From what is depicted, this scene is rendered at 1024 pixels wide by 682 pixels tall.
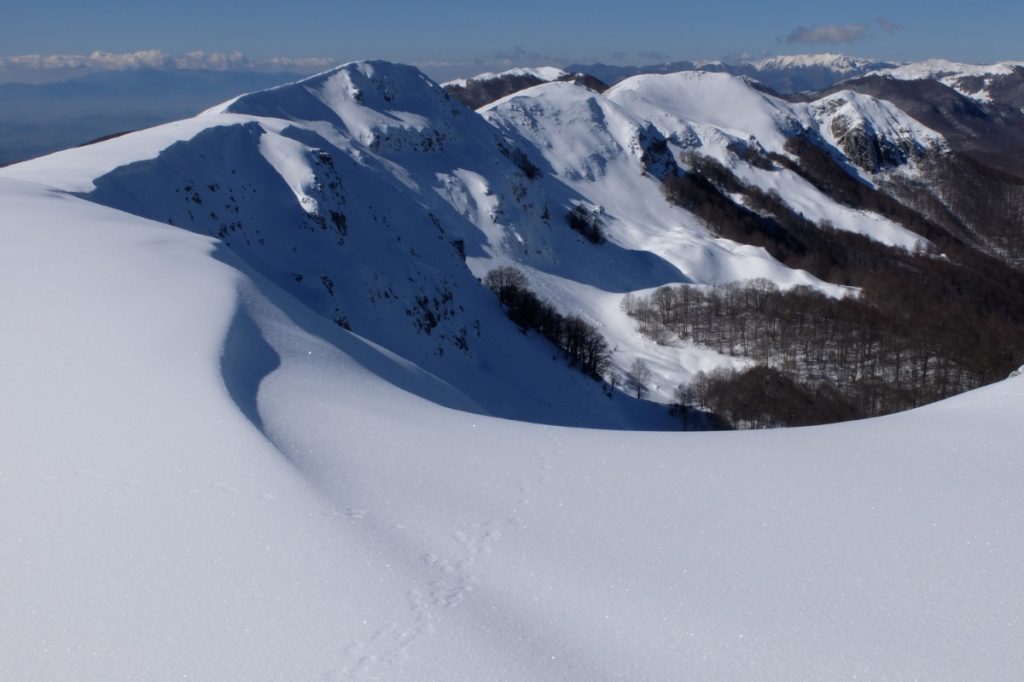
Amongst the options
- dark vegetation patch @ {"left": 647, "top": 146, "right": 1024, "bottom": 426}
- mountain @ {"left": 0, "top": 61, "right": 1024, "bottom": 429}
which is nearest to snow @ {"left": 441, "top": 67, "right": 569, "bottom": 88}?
mountain @ {"left": 0, "top": 61, "right": 1024, "bottom": 429}

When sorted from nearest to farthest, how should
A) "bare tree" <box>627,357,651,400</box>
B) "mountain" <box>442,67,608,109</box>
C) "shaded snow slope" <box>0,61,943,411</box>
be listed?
"shaded snow slope" <box>0,61,943,411</box> → "bare tree" <box>627,357,651,400</box> → "mountain" <box>442,67,608,109</box>

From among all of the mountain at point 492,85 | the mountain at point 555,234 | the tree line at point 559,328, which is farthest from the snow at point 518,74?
the tree line at point 559,328

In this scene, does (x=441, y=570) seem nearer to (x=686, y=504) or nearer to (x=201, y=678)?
(x=201, y=678)

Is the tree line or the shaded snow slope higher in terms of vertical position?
the shaded snow slope

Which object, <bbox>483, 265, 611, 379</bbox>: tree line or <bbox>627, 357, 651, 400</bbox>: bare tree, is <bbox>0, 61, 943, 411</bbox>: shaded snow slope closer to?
<bbox>627, 357, 651, 400</bbox>: bare tree

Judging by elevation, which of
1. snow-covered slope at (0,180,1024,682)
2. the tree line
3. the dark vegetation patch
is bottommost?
the dark vegetation patch

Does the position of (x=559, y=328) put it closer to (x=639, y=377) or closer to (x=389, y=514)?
(x=639, y=377)

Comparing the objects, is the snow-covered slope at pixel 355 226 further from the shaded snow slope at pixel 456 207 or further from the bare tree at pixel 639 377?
the bare tree at pixel 639 377

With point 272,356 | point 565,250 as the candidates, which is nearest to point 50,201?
point 272,356
